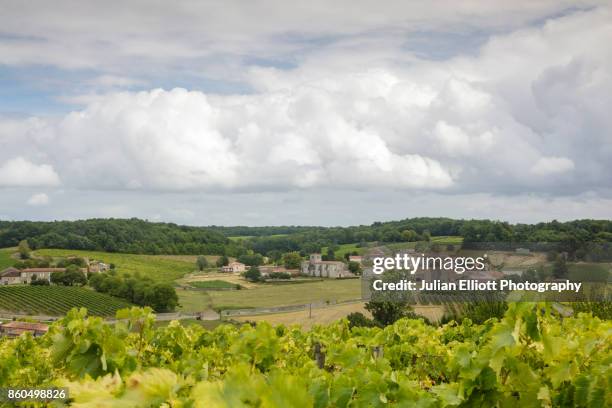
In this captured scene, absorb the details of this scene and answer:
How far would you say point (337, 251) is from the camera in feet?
336

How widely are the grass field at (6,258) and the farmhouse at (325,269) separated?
47540mm

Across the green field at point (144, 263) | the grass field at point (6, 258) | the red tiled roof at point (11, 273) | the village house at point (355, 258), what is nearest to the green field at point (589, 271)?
the village house at point (355, 258)

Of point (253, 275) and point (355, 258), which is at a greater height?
point (355, 258)

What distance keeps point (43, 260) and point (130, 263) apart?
13560 millimetres

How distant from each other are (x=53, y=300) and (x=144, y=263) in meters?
27.6

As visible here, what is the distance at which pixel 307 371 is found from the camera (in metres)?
4.79

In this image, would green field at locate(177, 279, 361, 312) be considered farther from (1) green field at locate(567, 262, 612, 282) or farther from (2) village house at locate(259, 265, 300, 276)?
(1) green field at locate(567, 262, 612, 282)

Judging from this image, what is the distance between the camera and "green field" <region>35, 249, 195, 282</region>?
317 ft

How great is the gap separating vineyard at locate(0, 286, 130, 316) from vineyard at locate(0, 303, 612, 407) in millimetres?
67450

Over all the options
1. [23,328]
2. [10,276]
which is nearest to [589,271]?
[23,328]

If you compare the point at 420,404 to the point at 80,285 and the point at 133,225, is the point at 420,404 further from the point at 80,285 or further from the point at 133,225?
the point at 133,225

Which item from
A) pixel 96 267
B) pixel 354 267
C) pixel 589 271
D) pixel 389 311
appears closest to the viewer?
pixel 589 271

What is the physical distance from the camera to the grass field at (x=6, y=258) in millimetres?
94750

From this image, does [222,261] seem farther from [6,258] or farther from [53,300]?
[53,300]
